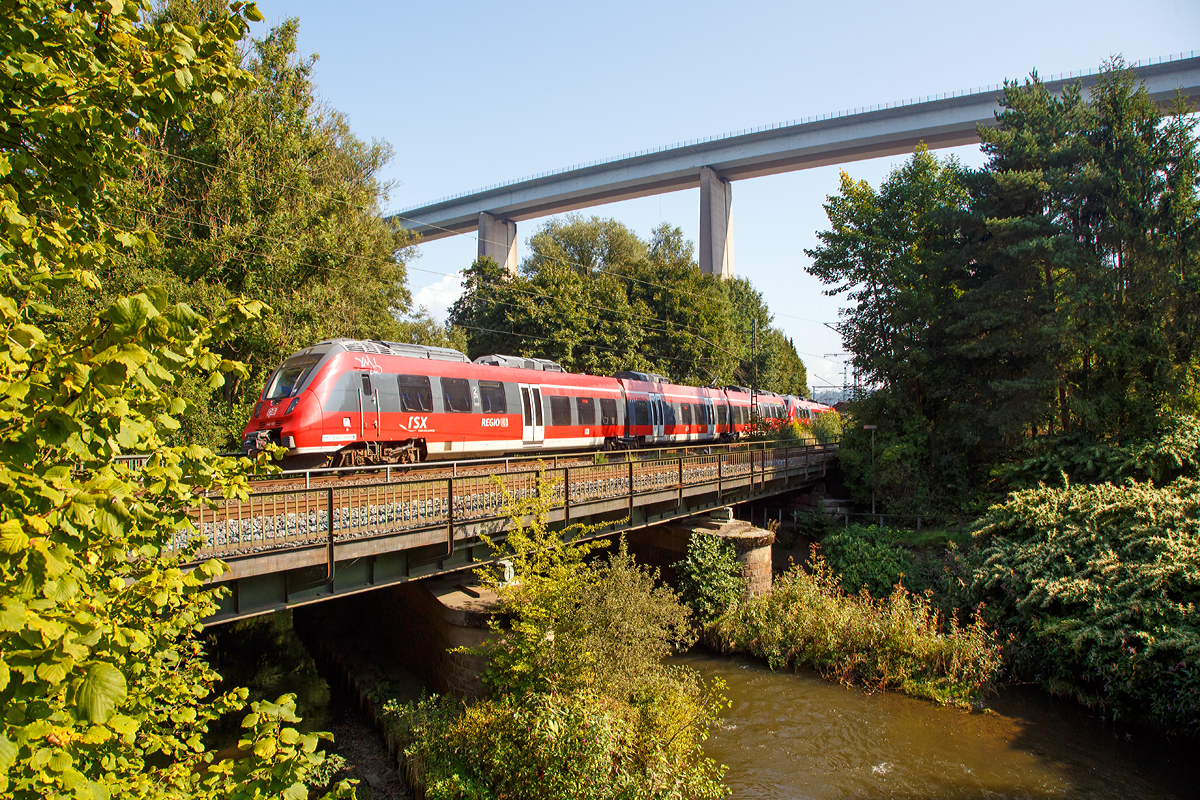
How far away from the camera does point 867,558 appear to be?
21.5 meters

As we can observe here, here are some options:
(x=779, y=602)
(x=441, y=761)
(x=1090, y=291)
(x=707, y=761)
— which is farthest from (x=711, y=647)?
(x=1090, y=291)

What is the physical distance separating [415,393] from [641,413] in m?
12.8

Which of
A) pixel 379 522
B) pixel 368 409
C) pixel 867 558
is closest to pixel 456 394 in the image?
pixel 368 409

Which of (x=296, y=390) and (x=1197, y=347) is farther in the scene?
(x=1197, y=347)

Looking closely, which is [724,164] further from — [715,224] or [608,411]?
[608,411]

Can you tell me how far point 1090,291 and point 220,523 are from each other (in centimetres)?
2443

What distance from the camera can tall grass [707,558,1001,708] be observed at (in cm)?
1517

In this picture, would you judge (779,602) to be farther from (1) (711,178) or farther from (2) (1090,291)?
(1) (711,178)

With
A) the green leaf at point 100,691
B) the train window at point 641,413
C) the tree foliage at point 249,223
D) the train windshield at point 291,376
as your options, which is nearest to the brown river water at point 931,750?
the green leaf at point 100,691

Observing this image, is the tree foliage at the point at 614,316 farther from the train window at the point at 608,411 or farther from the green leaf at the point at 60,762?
the green leaf at the point at 60,762

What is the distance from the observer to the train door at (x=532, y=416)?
20562 mm

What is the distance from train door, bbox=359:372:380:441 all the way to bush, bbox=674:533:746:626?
9.80 meters

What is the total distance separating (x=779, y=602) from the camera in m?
18.6

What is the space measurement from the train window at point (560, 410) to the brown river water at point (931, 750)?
1023cm
